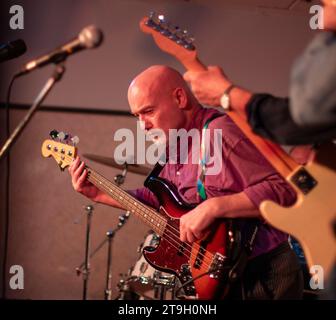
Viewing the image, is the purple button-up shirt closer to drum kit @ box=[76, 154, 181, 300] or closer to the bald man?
the bald man

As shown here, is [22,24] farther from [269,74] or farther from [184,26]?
[269,74]

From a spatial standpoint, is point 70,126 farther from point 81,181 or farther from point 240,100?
point 240,100

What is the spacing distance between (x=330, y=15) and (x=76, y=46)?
0.62 meters

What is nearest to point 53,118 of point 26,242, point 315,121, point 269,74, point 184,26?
point 26,242

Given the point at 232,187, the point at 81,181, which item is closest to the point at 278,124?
A: the point at 232,187

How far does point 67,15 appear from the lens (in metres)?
3.32

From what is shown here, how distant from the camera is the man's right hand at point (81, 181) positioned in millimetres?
2102

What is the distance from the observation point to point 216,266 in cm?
159

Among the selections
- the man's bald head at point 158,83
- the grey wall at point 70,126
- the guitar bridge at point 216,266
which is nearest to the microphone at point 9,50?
the man's bald head at point 158,83

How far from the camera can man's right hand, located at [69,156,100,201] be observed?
6.89ft

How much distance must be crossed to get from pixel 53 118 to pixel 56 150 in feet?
3.96

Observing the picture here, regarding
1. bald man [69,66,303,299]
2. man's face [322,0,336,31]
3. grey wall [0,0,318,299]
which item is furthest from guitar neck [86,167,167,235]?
grey wall [0,0,318,299]

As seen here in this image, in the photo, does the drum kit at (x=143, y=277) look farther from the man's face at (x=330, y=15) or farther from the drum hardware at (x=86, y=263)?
the man's face at (x=330, y=15)
